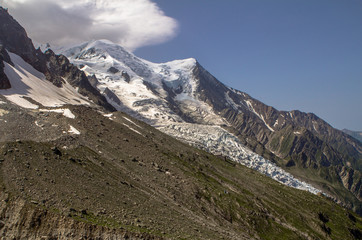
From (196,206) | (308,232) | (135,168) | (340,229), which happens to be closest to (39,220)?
(135,168)

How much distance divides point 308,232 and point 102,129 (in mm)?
87942

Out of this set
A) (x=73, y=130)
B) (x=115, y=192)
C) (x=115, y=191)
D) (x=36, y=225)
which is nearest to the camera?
(x=36, y=225)

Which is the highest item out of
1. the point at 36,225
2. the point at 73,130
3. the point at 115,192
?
the point at 73,130

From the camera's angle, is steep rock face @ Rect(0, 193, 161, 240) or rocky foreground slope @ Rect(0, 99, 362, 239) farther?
rocky foreground slope @ Rect(0, 99, 362, 239)

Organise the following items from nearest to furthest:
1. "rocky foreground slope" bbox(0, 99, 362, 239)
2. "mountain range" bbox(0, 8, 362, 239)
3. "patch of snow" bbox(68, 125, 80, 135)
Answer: "rocky foreground slope" bbox(0, 99, 362, 239), "mountain range" bbox(0, 8, 362, 239), "patch of snow" bbox(68, 125, 80, 135)

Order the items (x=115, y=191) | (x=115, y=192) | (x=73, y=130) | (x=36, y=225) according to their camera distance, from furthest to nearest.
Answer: (x=73, y=130) < (x=115, y=191) < (x=115, y=192) < (x=36, y=225)

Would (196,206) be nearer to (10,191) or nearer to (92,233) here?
(92,233)

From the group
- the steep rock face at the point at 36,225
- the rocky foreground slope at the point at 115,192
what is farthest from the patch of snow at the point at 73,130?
the steep rock face at the point at 36,225

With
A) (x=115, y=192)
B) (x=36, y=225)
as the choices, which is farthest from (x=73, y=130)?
(x=36, y=225)

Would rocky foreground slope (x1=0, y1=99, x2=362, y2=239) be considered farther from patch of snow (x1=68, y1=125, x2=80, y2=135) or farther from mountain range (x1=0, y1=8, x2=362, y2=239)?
patch of snow (x1=68, y1=125, x2=80, y2=135)

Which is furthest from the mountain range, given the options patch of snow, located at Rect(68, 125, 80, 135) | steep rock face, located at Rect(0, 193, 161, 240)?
patch of snow, located at Rect(68, 125, 80, 135)

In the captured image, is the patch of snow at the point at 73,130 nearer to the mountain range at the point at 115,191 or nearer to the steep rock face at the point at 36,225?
the mountain range at the point at 115,191

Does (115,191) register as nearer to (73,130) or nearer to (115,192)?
(115,192)

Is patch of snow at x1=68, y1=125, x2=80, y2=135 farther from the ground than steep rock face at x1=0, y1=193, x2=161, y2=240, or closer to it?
farther from the ground
